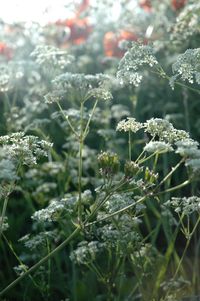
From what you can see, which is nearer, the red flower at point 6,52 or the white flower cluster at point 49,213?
the white flower cluster at point 49,213

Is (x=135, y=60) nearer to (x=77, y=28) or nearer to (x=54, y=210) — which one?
(x=54, y=210)

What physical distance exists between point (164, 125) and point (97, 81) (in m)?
0.65

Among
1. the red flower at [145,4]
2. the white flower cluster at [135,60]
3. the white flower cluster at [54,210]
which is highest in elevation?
the red flower at [145,4]

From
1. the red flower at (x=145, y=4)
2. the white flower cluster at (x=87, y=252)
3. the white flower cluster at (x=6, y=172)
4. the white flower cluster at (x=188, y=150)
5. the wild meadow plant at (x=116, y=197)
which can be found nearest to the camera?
the white flower cluster at (x=6, y=172)

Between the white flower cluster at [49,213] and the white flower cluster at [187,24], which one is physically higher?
the white flower cluster at [187,24]

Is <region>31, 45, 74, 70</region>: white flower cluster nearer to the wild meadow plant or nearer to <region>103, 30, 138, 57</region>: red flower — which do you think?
the wild meadow plant

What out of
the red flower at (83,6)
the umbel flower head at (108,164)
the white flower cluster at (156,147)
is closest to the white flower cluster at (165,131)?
the white flower cluster at (156,147)

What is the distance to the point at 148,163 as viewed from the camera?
5246mm

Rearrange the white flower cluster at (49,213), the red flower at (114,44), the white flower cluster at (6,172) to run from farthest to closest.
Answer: the red flower at (114,44) < the white flower cluster at (49,213) < the white flower cluster at (6,172)

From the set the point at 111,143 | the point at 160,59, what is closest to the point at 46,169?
Result: the point at 111,143

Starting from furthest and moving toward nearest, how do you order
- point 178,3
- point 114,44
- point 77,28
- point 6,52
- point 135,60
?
point 77,28, point 6,52, point 114,44, point 178,3, point 135,60

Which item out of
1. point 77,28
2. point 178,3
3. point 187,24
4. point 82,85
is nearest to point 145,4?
point 178,3

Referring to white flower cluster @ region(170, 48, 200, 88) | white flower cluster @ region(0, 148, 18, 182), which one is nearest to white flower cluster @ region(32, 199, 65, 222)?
white flower cluster @ region(0, 148, 18, 182)

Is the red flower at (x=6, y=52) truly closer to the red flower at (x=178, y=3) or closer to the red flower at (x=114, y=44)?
the red flower at (x=114, y=44)
